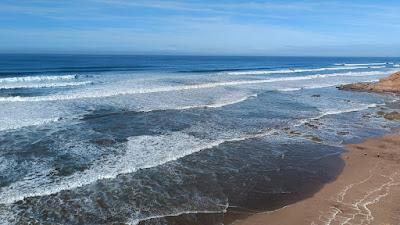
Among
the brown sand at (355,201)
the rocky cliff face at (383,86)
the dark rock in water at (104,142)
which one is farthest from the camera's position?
the rocky cliff face at (383,86)

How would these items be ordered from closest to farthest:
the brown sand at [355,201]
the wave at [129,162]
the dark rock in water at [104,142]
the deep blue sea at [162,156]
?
the brown sand at [355,201], the deep blue sea at [162,156], the wave at [129,162], the dark rock in water at [104,142]

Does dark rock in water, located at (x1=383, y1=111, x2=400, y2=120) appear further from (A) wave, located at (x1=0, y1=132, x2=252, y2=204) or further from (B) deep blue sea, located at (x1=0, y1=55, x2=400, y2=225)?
(A) wave, located at (x1=0, y1=132, x2=252, y2=204)

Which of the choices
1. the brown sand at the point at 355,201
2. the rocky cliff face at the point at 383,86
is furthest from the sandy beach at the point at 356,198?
the rocky cliff face at the point at 383,86

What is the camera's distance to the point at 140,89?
108 feet

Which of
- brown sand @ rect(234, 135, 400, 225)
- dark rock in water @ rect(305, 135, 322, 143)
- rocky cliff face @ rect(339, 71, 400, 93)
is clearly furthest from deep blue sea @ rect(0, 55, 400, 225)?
rocky cliff face @ rect(339, 71, 400, 93)

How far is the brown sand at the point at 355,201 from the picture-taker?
9.40 meters

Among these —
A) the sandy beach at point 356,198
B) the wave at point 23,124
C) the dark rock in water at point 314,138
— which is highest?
the wave at point 23,124

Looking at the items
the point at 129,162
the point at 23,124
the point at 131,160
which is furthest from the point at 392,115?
the point at 23,124

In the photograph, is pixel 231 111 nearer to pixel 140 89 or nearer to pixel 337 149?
pixel 337 149

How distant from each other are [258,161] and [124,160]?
424 centimetres

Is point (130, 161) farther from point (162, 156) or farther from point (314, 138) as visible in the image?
point (314, 138)

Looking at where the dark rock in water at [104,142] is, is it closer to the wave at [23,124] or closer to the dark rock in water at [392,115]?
the wave at [23,124]

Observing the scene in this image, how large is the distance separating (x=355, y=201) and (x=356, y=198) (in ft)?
0.85

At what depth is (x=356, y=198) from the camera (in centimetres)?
1085
